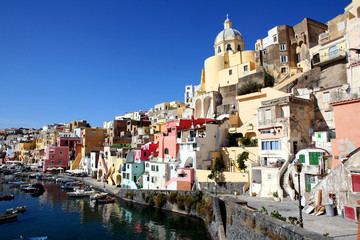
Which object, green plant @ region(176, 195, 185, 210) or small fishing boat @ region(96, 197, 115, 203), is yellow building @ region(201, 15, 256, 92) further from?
small fishing boat @ region(96, 197, 115, 203)

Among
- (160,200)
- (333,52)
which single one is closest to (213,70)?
(333,52)

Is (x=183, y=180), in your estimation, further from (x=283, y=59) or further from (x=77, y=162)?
(x=77, y=162)

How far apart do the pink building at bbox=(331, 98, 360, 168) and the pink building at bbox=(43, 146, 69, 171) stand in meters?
63.7

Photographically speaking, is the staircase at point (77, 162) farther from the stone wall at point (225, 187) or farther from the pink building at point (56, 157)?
the stone wall at point (225, 187)

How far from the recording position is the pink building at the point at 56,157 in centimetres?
6512

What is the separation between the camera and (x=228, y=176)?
2670cm

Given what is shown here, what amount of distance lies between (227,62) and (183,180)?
27.4 metres

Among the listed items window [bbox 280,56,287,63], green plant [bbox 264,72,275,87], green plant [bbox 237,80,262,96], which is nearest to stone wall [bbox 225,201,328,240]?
green plant [bbox 237,80,262,96]

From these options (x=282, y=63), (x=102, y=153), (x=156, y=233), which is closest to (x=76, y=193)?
(x=102, y=153)

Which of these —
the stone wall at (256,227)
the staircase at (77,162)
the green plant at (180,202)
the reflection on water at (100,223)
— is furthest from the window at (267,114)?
the staircase at (77,162)

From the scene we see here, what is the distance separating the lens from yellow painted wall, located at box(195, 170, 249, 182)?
25.4 m

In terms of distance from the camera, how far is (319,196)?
1534cm

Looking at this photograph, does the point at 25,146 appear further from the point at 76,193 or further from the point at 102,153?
the point at 76,193

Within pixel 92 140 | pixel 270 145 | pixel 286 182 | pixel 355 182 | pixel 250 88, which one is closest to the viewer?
pixel 355 182
